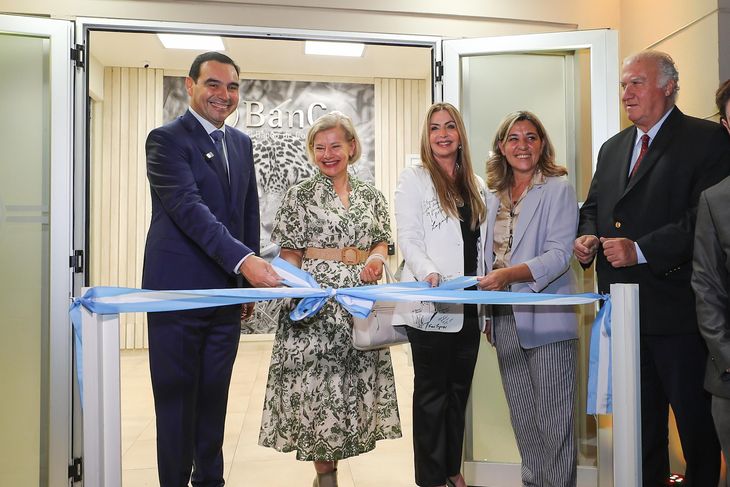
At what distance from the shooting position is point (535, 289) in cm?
215

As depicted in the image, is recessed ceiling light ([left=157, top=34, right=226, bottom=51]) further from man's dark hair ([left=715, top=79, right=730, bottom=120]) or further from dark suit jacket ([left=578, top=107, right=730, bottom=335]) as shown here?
man's dark hair ([left=715, top=79, right=730, bottom=120])

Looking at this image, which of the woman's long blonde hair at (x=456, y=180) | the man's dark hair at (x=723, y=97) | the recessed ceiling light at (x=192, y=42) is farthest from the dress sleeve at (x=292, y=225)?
the recessed ceiling light at (x=192, y=42)

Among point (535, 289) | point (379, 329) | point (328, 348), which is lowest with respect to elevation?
point (328, 348)

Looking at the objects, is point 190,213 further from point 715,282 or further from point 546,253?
point 715,282

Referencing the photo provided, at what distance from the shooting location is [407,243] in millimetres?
2217

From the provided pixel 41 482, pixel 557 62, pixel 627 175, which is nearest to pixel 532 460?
pixel 627 175

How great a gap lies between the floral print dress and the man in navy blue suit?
0.28 meters

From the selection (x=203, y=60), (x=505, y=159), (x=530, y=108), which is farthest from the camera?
(x=530, y=108)

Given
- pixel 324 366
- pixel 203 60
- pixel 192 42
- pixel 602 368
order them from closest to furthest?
1. pixel 602 368
2. pixel 203 60
3. pixel 324 366
4. pixel 192 42

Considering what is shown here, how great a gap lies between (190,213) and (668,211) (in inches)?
66.3

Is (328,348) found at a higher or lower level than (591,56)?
lower

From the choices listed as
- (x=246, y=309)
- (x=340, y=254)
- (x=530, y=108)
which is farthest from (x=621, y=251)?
(x=246, y=309)

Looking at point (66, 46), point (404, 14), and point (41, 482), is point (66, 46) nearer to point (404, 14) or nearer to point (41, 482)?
point (404, 14)

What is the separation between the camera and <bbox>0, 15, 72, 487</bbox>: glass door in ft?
9.00
